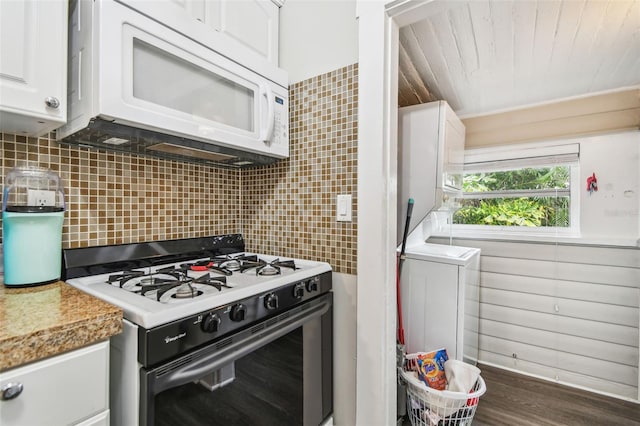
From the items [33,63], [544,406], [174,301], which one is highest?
[33,63]

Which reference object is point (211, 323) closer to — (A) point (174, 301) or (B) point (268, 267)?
(A) point (174, 301)

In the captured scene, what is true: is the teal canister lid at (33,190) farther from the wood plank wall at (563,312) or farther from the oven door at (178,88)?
the wood plank wall at (563,312)

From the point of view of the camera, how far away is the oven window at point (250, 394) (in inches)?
31.0

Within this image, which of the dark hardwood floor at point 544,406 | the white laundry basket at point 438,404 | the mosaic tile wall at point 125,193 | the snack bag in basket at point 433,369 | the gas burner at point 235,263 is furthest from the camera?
the dark hardwood floor at point 544,406

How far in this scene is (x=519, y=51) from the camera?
1765mm

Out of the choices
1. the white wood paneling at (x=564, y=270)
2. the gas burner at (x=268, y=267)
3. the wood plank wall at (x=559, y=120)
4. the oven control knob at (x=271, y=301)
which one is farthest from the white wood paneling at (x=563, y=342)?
the oven control knob at (x=271, y=301)

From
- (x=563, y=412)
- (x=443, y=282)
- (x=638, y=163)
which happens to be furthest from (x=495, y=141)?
(x=563, y=412)

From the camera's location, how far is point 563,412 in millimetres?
1892

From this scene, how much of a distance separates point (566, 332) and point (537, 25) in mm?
2117

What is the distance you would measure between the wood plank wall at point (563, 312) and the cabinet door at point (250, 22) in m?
2.17

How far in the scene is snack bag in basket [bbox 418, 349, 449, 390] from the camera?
168 cm

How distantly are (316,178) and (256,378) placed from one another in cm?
89

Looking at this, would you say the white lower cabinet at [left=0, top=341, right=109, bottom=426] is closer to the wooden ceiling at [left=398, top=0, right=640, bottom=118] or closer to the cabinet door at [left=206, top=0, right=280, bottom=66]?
the cabinet door at [left=206, top=0, right=280, bottom=66]

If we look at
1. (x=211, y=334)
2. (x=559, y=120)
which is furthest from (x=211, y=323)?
(x=559, y=120)
